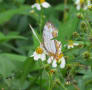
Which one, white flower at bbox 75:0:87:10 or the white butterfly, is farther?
white flower at bbox 75:0:87:10

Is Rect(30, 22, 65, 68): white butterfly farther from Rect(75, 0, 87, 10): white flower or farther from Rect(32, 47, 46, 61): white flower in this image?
Rect(75, 0, 87, 10): white flower

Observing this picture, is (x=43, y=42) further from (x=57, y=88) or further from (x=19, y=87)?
(x=19, y=87)

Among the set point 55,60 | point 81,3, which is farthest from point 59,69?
point 81,3

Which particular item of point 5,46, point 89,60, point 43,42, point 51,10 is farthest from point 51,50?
point 51,10

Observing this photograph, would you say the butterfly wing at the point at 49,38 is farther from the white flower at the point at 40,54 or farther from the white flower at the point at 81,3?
the white flower at the point at 81,3

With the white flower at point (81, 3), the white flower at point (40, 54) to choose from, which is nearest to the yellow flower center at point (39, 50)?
the white flower at point (40, 54)

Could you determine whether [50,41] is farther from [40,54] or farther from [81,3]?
[81,3]

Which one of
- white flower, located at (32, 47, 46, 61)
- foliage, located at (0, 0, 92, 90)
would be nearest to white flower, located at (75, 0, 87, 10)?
foliage, located at (0, 0, 92, 90)

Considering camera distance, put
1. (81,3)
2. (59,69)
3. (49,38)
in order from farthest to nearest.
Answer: (81,3)
(59,69)
(49,38)

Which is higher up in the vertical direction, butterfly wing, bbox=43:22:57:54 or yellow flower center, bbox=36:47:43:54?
butterfly wing, bbox=43:22:57:54

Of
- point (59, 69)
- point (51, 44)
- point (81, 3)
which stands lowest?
point (59, 69)

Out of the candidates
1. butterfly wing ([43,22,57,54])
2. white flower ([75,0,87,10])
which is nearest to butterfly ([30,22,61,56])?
butterfly wing ([43,22,57,54])

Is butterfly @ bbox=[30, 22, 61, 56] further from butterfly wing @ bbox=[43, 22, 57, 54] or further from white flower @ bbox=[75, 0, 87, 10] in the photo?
white flower @ bbox=[75, 0, 87, 10]
